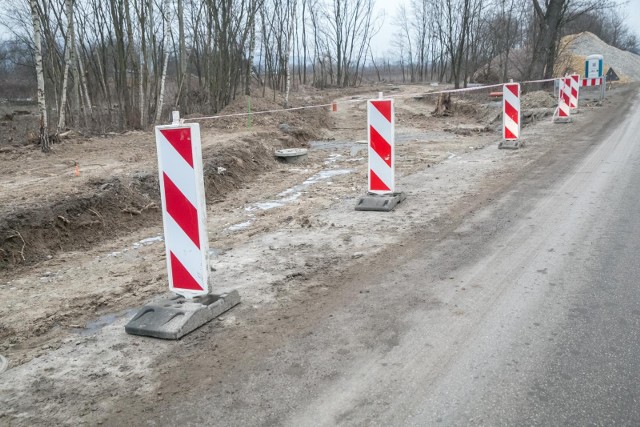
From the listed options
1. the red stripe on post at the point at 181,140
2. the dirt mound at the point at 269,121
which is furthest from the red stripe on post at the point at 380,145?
the dirt mound at the point at 269,121

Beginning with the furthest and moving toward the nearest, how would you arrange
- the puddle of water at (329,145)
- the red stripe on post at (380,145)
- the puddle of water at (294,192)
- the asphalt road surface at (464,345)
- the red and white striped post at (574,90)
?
the red and white striped post at (574,90) < the puddle of water at (329,145) < the puddle of water at (294,192) < the red stripe on post at (380,145) < the asphalt road surface at (464,345)

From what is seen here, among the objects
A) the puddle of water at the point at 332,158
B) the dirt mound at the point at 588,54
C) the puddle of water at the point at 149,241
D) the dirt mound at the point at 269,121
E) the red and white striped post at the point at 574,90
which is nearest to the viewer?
the puddle of water at the point at 149,241

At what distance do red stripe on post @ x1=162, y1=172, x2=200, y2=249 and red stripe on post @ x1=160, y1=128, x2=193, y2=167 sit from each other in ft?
0.86

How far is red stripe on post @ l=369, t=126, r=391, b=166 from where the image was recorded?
7.77 m

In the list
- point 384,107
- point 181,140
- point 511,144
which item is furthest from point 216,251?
point 511,144

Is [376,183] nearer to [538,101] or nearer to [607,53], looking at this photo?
[538,101]

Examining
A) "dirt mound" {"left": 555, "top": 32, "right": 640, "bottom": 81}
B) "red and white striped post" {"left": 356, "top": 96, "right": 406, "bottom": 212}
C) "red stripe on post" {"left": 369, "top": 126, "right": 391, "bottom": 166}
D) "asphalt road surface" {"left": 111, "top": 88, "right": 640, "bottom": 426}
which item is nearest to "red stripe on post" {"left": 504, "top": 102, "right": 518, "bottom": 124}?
"red and white striped post" {"left": 356, "top": 96, "right": 406, "bottom": 212}

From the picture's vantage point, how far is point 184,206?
14.3ft

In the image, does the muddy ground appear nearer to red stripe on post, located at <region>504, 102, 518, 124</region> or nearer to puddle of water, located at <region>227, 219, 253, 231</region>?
puddle of water, located at <region>227, 219, 253, 231</region>

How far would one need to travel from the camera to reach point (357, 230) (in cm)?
676

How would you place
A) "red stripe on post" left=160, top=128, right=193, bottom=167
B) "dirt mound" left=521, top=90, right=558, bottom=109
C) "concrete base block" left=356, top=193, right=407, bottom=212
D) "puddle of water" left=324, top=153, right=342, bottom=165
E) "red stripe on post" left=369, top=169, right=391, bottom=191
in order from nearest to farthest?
1. "red stripe on post" left=160, top=128, right=193, bottom=167
2. "concrete base block" left=356, top=193, right=407, bottom=212
3. "red stripe on post" left=369, top=169, right=391, bottom=191
4. "puddle of water" left=324, top=153, right=342, bottom=165
5. "dirt mound" left=521, top=90, right=558, bottom=109

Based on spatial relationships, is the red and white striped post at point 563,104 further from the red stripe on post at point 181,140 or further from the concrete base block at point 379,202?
the red stripe on post at point 181,140

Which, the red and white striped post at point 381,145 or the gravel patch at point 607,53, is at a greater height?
the gravel patch at point 607,53

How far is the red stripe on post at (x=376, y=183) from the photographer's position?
7.94 metres
